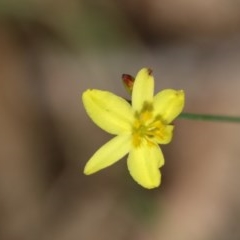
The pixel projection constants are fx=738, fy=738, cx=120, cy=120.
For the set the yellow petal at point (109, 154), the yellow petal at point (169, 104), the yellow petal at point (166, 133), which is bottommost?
the yellow petal at point (109, 154)

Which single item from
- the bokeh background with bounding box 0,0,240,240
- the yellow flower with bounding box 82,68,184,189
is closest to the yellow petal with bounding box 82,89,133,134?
the yellow flower with bounding box 82,68,184,189

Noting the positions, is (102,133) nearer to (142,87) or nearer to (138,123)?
(138,123)

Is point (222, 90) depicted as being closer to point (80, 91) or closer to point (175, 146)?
point (175, 146)

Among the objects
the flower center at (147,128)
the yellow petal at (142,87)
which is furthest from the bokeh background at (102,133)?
the yellow petal at (142,87)

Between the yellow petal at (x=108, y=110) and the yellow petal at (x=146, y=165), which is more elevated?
the yellow petal at (x=108, y=110)

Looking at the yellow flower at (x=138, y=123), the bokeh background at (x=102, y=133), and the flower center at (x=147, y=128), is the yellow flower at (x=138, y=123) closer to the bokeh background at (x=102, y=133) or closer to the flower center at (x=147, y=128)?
the flower center at (x=147, y=128)

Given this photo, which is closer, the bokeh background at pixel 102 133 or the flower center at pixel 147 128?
the flower center at pixel 147 128
